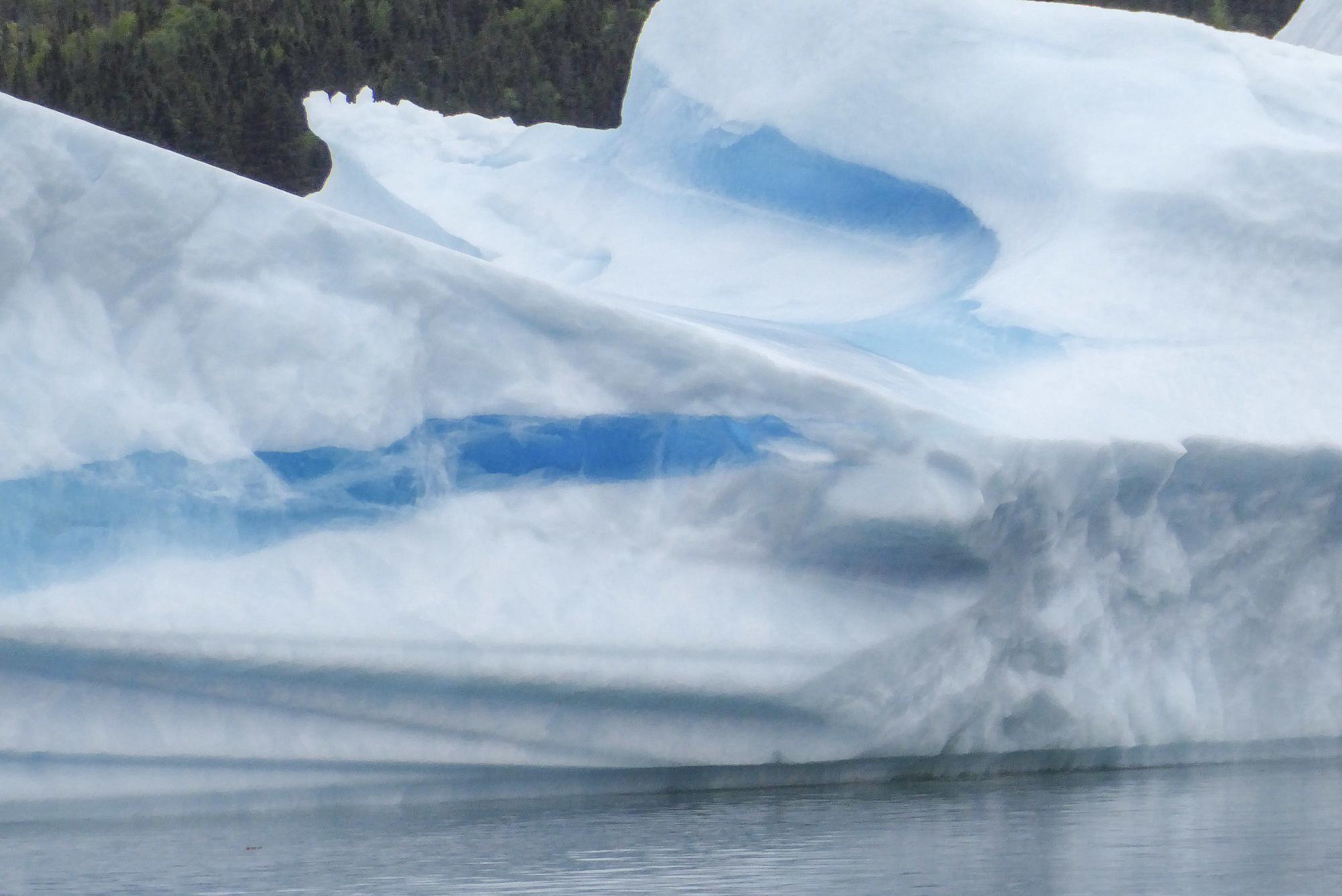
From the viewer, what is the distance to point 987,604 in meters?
5.53

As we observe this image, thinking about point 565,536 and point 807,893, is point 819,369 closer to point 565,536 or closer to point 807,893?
point 565,536

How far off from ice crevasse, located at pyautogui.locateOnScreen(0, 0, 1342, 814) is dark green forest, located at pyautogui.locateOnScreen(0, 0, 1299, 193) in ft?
78.1

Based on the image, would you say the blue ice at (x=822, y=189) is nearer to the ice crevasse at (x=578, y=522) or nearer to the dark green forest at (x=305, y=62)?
the ice crevasse at (x=578, y=522)

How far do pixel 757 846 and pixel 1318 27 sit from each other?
11.2 metres

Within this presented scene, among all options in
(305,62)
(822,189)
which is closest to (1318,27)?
(822,189)

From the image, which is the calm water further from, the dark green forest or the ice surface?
the dark green forest

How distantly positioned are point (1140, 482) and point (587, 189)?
4761mm

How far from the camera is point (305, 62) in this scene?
3378 centimetres

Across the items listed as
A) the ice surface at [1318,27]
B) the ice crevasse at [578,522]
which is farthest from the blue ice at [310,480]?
the ice surface at [1318,27]

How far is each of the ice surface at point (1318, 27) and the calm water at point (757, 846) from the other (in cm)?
873

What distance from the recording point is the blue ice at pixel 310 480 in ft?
16.1

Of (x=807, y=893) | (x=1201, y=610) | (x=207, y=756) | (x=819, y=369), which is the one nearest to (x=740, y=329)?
(x=819, y=369)

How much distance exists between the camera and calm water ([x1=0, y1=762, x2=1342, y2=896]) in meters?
3.75

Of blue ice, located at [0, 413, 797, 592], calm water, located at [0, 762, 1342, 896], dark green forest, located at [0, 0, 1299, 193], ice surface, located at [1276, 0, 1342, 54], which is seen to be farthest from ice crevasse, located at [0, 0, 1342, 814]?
dark green forest, located at [0, 0, 1299, 193]
